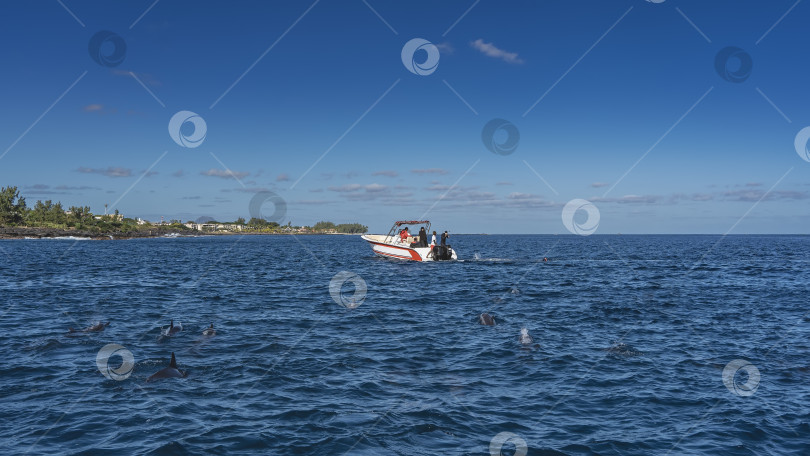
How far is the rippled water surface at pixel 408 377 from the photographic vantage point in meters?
9.82

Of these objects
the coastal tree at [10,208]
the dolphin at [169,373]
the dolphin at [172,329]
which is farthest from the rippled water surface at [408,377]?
the coastal tree at [10,208]

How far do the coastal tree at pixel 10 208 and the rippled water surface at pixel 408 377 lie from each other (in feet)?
564

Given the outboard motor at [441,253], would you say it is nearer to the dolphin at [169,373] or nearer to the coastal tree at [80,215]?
the dolphin at [169,373]

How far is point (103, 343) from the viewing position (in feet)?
56.6

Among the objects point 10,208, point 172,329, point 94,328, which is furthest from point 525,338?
point 10,208

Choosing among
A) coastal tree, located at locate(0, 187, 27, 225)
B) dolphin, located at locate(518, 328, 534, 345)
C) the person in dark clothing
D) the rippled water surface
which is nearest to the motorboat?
the person in dark clothing

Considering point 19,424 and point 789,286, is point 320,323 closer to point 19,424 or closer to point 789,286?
point 19,424

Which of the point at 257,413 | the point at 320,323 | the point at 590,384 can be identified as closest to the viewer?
the point at 257,413

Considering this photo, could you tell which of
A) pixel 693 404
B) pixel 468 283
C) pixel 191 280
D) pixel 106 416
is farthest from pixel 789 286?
pixel 191 280

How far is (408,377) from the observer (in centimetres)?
1377

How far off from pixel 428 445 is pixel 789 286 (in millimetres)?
39533

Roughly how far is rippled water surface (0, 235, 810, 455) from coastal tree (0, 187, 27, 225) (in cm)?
17183

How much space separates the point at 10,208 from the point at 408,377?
20337 centimetres

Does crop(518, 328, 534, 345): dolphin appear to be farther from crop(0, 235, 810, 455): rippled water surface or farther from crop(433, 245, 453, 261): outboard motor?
crop(433, 245, 453, 261): outboard motor
